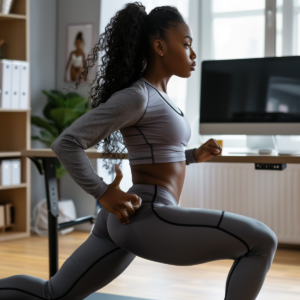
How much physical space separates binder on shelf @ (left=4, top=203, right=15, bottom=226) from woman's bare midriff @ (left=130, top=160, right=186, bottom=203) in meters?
2.68

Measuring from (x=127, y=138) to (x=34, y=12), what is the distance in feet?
10.2

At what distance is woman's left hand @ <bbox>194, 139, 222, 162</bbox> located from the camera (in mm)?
1651

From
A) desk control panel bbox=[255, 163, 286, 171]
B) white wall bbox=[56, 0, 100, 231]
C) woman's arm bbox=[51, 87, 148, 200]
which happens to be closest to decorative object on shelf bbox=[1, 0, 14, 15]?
white wall bbox=[56, 0, 100, 231]

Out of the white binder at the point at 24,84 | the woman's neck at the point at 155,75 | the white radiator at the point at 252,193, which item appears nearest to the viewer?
the woman's neck at the point at 155,75

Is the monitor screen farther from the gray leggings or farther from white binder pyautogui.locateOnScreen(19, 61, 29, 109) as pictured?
white binder pyautogui.locateOnScreen(19, 61, 29, 109)

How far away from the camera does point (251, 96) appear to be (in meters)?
2.61

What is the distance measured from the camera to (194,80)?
12.4ft

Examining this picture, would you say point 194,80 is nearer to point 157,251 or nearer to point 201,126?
point 201,126

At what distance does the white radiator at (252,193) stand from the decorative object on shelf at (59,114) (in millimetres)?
1044

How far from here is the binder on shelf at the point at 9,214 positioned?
3793 millimetres

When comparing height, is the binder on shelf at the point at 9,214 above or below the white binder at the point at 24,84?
below

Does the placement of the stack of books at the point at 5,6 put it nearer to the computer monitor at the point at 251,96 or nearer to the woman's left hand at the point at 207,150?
the computer monitor at the point at 251,96

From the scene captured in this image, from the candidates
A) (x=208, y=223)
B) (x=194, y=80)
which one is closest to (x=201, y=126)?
(x=194, y=80)

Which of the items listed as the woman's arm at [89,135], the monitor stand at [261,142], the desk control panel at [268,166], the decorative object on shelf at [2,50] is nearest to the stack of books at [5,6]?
the decorative object on shelf at [2,50]
